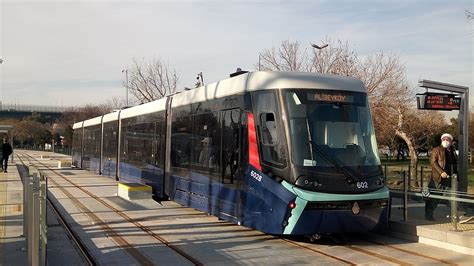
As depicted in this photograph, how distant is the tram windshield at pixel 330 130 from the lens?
8875mm

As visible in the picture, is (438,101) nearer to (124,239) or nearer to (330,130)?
(330,130)

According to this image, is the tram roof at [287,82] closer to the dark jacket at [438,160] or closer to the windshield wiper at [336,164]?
the windshield wiper at [336,164]

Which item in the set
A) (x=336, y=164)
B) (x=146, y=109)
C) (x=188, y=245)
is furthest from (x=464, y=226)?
(x=146, y=109)

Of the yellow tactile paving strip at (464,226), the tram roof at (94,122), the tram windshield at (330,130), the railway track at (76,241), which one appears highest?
the tram roof at (94,122)

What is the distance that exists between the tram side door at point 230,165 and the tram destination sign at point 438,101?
5.24 meters

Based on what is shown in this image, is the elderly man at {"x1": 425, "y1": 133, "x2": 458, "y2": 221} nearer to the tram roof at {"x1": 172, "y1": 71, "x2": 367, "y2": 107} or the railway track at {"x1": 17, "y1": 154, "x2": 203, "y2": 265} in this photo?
the tram roof at {"x1": 172, "y1": 71, "x2": 367, "y2": 107}

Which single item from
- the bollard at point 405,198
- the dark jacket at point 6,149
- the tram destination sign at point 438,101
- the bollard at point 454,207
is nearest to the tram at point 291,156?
the bollard at point 454,207

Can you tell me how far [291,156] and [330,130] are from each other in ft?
3.12

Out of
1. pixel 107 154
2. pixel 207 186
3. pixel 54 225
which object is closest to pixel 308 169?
pixel 207 186

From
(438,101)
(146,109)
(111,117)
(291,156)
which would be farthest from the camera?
(111,117)

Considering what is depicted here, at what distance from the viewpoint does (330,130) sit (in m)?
9.19

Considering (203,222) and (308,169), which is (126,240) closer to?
(203,222)

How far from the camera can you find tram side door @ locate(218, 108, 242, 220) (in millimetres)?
10125

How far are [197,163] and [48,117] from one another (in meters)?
133
